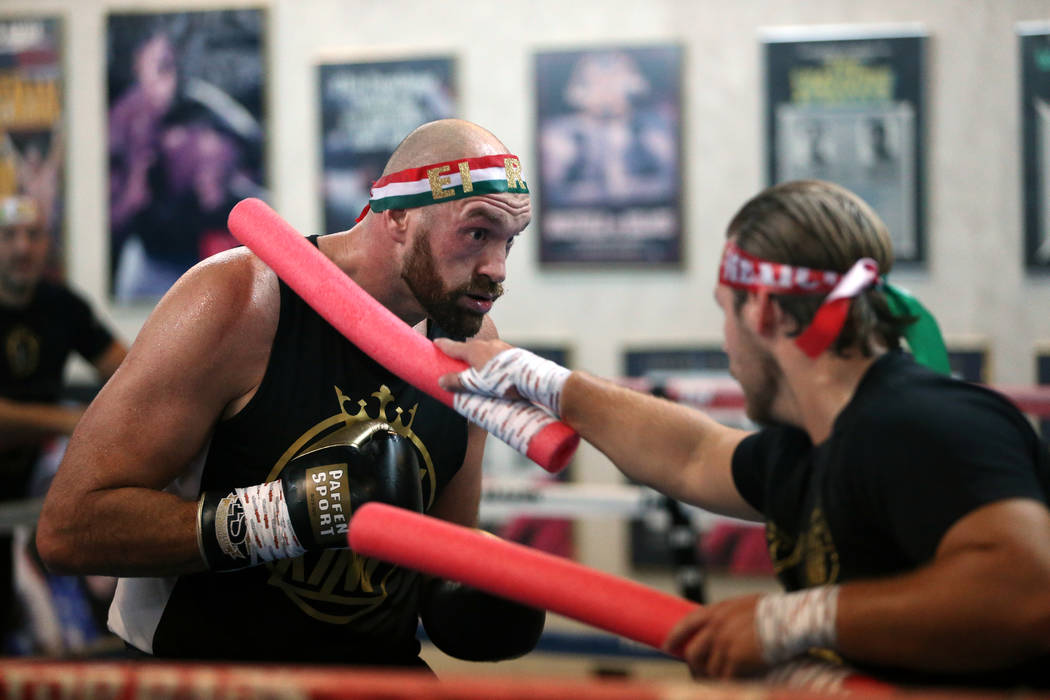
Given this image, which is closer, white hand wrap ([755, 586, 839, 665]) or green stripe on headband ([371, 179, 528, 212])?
white hand wrap ([755, 586, 839, 665])

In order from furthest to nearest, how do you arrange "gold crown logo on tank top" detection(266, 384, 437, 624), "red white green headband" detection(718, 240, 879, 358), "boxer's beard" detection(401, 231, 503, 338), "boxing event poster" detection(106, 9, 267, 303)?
"boxing event poster" detection(106, 9, 267, 303), "boxer's beard" detection(401, 231, 503, 338), "gold crown logo on tank top" detection(266, 384, 437, 624), "red white green headband" detection(718, 240, 879, 358)

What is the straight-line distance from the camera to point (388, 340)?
1.82 metres

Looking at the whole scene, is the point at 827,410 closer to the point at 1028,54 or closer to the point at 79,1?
the point at 1028,54

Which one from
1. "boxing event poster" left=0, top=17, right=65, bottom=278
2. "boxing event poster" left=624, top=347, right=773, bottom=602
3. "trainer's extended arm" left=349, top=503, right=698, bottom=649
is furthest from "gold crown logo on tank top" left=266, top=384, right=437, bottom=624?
"boxing event poster" left=0, top=17, right=65, bottom=278

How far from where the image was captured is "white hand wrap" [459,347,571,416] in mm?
1796

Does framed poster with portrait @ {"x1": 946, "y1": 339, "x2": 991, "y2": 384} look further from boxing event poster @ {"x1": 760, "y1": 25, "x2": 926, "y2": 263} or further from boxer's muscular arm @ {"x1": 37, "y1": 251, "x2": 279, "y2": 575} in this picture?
boxer's muscular arm @ {"x1": 37, "y1": 251, "x2": 279, "y2": 575}

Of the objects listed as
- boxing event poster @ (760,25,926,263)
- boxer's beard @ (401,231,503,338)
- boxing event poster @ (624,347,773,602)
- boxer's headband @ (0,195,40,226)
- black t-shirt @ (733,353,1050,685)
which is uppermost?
boxing event poster @ (760,25,926,263)

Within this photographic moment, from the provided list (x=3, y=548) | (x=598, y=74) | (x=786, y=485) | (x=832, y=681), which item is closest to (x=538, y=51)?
(x=598, y=74)

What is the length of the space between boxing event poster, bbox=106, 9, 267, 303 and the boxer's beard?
3009 mm

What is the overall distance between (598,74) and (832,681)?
3535 mm

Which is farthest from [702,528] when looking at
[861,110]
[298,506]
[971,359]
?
[298,506]

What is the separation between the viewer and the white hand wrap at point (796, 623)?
1270 mm

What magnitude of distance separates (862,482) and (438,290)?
891 mm

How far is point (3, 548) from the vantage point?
13.7 feet
